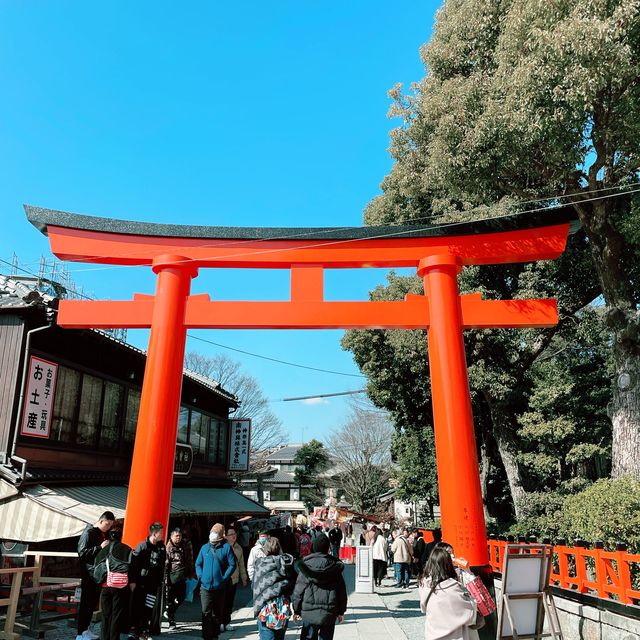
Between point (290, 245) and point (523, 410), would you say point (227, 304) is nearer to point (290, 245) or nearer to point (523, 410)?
point (290, 245)

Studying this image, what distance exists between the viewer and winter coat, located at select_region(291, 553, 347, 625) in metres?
5.51

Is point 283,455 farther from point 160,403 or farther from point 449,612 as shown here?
point 449,612

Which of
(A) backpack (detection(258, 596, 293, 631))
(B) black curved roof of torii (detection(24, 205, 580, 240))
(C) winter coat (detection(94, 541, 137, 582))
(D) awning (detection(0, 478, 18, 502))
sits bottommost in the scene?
(A) backpack (detection(258, 596, 293, 631))

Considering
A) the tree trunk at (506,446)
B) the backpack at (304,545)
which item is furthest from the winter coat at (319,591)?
the tree trunk at (506,446)

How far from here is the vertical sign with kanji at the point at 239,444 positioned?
20281mm

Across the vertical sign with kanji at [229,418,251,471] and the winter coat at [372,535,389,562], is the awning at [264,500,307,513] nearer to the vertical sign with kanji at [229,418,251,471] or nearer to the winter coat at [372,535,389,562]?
the vertical sign with kanji at [229,418,251,471]

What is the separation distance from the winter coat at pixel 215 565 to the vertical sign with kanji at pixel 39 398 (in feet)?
14.5

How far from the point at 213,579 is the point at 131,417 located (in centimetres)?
739

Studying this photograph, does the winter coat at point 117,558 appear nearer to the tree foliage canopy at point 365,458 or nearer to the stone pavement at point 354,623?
the stone pavement at point 354,623

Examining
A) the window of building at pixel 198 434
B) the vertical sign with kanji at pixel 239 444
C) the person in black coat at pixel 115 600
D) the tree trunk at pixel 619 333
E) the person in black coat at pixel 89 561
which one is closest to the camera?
the person in black coat at pixel 115 600

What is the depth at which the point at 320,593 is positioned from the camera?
554 centimetres

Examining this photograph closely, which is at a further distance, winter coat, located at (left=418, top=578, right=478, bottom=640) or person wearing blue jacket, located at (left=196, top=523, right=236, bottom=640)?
person wearing blue jacket, located at (left=196, top=523, right=236, bottom=640)

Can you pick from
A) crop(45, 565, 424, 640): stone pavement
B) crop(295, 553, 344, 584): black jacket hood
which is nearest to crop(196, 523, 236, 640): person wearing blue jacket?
crop(45, 565, 424, 640): stone pavement

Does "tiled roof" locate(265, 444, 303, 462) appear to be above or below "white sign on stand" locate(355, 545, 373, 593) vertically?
above
